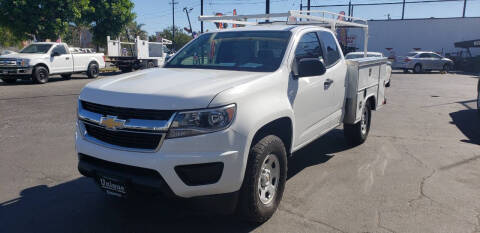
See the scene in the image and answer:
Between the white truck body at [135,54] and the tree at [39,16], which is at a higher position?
the tree at [39,16]

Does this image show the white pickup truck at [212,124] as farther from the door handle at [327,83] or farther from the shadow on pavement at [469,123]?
the shadow on pavement at [469,123]

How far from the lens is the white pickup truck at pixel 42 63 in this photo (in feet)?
49.9

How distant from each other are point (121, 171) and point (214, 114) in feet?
2.99

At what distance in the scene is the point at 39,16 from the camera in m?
21.7

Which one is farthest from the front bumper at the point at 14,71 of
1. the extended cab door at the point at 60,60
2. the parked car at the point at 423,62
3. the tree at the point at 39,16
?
the parked car at the point at 423,62

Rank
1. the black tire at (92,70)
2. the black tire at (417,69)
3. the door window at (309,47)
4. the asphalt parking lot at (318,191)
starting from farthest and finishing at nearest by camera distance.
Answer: the black tire at (417,69) < the black tire at (92,70) < the door window at (309,47) < the asphalt parking lot at (318,191)

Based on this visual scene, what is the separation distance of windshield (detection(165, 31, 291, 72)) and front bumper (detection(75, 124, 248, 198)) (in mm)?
1193

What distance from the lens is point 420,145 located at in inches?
261

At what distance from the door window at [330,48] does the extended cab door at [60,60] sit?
574 inches

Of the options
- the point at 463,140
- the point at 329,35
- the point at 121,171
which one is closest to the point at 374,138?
the point at 463,140

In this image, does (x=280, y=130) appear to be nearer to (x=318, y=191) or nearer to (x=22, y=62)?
(x=318, y=191)

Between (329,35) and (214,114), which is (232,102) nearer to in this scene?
(214,114)

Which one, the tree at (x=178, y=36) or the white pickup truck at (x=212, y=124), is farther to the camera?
the tree at (x=178, y=36)

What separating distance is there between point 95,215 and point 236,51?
2314 millimetres
